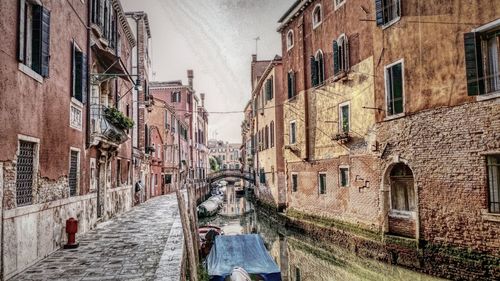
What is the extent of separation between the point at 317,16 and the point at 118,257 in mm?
13504

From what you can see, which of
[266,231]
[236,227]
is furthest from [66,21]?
[236,227]

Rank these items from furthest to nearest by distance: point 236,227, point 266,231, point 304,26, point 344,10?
point 236,227 → point 266,231 → point 304,26 → point 344,10

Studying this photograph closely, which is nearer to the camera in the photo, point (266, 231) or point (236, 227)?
point (266, 231)

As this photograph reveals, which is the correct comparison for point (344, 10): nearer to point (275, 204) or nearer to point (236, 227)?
point (275, 204)

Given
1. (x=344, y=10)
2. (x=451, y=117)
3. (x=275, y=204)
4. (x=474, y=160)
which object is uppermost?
(x=344, y=10)

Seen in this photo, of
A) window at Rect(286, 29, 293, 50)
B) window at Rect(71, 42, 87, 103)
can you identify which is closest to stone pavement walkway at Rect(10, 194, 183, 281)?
window at Rect(71, 42, 87, 103)

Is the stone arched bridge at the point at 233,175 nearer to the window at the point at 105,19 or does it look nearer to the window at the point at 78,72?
the window at the point at 105,19

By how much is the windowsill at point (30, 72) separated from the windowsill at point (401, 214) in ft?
32.8

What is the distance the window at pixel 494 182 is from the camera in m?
9.11

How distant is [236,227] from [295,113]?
957 centimetres

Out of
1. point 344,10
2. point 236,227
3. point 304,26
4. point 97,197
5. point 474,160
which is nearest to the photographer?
point 474,160

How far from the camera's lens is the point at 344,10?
1522 centimetres

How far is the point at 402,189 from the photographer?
40.0 feet

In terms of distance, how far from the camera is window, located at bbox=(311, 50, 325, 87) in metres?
17.4
